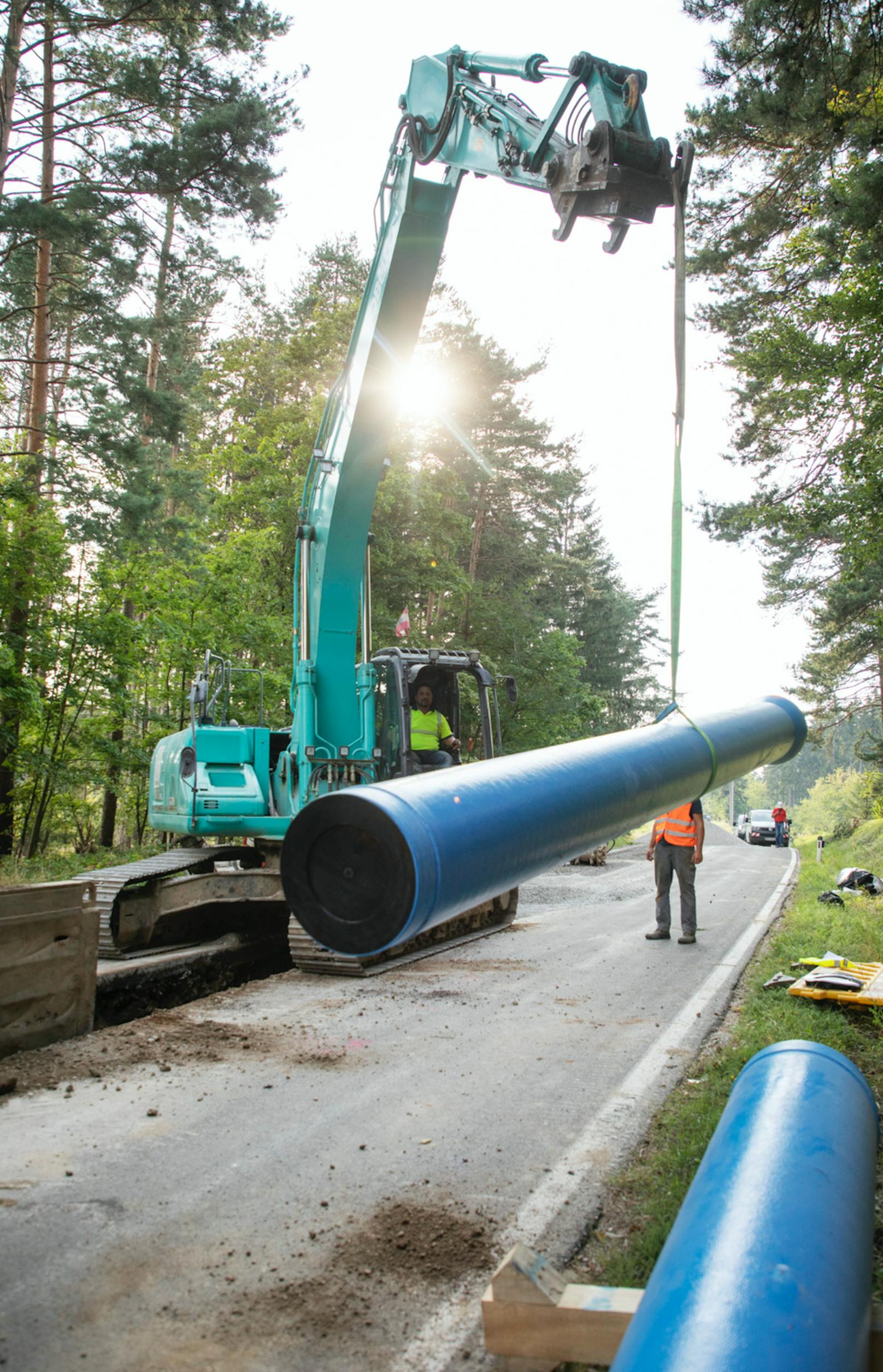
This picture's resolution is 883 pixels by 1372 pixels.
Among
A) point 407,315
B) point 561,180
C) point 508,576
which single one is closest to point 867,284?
point 407,315

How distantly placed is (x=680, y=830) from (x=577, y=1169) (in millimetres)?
6547

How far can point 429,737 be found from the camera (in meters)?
9.22

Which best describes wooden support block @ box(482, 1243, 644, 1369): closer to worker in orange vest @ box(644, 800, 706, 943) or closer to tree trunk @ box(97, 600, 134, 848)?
worker in orange vest @ box(644, 800, 706, 943)

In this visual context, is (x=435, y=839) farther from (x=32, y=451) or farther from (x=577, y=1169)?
(x=32, y=451)

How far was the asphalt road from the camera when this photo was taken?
3139 mm

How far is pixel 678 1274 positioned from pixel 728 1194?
0.40 meters

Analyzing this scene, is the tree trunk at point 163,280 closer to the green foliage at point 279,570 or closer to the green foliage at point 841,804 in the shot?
the green foliage at point 279,570

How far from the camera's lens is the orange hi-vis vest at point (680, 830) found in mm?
10539

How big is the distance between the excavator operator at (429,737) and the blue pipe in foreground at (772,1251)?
5912mm

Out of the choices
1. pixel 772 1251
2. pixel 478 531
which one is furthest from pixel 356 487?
pixel 478 531

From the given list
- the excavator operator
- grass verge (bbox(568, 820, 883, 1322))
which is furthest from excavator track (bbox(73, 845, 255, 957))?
grass verge (bbox(568, 820, 883, 1322))

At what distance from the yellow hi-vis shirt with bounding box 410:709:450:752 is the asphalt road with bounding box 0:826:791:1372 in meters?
2.17

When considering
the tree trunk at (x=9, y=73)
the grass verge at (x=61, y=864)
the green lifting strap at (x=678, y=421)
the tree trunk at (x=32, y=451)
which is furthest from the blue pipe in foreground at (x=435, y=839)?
the tree trunk at (x=9, y=73)

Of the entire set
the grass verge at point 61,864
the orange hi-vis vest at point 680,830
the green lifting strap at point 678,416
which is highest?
the green lifting strap at point 678,416
